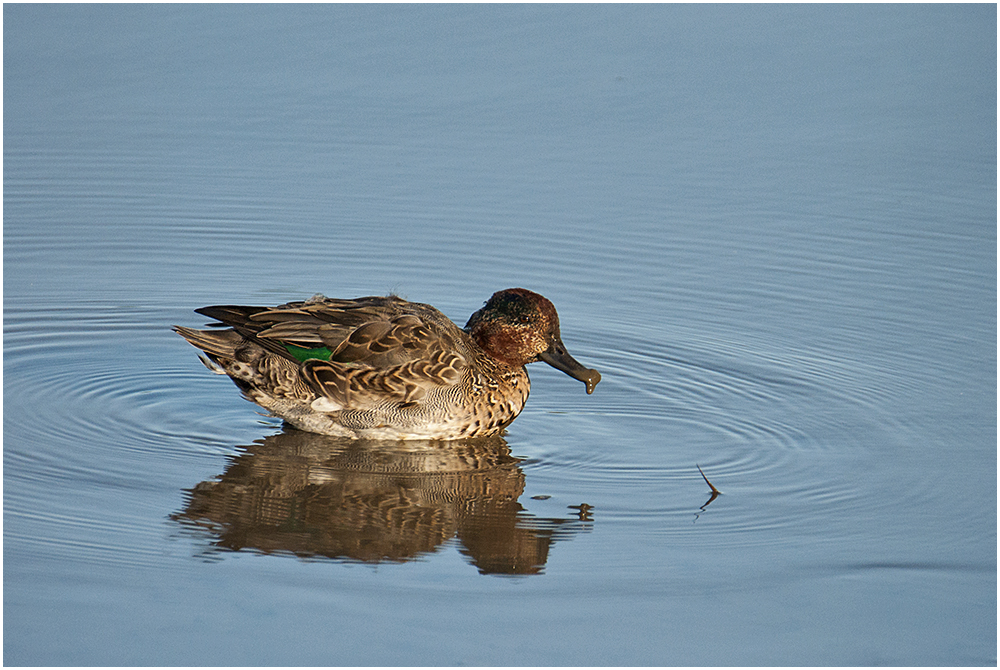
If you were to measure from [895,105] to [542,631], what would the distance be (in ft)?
26.1

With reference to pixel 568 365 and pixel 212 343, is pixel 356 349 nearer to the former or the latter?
pixel 212 343

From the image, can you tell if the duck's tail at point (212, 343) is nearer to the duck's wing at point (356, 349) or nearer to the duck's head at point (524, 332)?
the duck's wing at point (356, 349)

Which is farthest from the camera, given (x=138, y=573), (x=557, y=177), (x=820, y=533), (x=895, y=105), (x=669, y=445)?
(x=895, y=105)

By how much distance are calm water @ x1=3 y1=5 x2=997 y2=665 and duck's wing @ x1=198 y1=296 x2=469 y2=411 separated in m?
0.37

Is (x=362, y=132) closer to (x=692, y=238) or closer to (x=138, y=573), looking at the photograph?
(x=692, y=238)

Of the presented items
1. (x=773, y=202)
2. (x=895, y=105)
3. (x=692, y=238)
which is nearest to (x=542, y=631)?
(x=692, y=238)

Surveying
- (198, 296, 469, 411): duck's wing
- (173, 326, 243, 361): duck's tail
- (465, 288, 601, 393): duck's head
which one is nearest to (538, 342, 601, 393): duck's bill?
(465, 288, 601, 393): duck's head

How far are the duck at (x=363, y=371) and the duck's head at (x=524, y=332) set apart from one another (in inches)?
1.1

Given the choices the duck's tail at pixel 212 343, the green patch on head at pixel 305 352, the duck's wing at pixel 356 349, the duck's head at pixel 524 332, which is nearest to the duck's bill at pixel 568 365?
the duck's head at pixel 524 332

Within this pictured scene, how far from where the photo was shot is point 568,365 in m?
8.22

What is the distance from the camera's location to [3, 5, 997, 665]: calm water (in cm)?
597

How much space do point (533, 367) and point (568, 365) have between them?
1146 mm

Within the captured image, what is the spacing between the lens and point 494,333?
27.3 feet

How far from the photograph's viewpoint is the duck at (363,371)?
8000 millimetres
